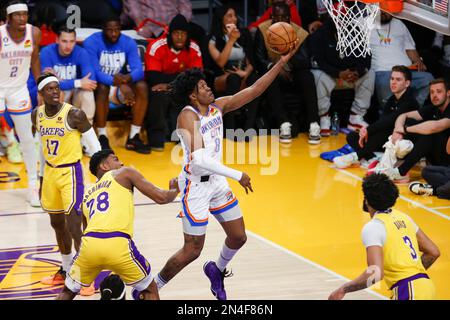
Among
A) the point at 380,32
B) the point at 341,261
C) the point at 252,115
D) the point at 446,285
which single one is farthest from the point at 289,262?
the point at 380,32

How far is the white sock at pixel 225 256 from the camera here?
23.5ft

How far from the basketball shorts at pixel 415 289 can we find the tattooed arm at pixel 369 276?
290 mm

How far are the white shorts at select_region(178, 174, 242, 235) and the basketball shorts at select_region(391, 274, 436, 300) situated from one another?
1770 millimetres

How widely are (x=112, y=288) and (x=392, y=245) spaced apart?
1.84m

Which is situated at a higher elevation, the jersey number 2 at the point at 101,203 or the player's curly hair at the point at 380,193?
the player's curly hair at the point at 380,193

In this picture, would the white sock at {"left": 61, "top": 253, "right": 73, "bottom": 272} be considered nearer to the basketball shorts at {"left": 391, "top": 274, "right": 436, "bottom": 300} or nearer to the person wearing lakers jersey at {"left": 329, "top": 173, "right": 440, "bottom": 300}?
the person wearing lakers jersey at {"left": 329, "top": 173, "right": 440, "bottom": 300}

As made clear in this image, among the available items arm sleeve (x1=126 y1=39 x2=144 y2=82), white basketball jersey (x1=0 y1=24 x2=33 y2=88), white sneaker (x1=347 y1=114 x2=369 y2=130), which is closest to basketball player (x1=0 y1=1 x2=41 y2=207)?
white basketball jersey (x1=0 y1=24 x2=33 y2=88)

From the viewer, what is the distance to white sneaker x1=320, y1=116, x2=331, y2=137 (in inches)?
481

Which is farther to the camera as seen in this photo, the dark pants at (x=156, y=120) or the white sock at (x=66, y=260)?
the dark pants at (x=156, y=120)

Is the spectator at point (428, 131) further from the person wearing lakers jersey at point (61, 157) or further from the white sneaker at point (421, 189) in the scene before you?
the person wearing lakers jersey at point (61, 157)

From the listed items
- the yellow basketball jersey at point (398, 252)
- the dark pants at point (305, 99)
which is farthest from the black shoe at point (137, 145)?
the yellow basketball jersey at point (398, 252)
